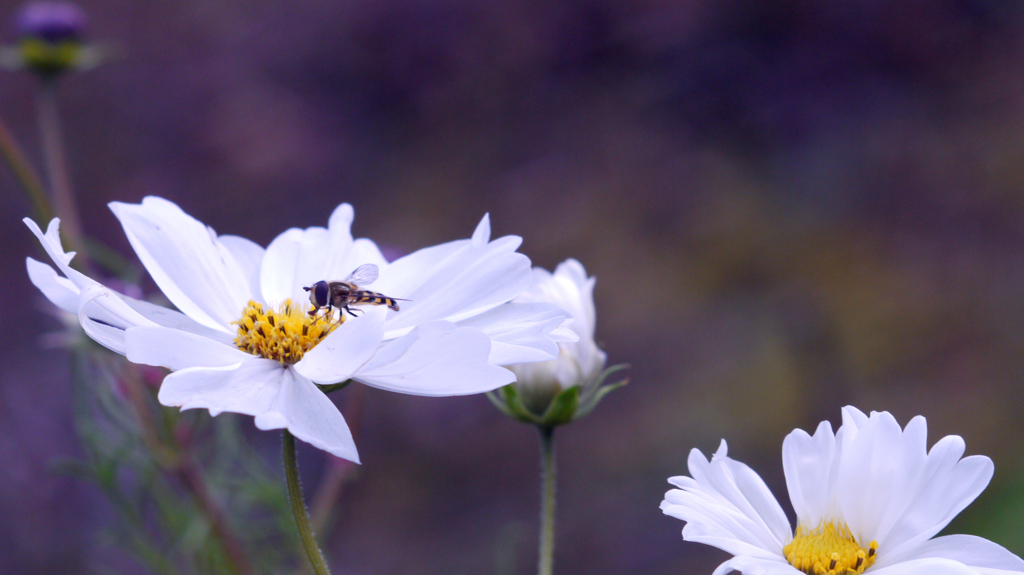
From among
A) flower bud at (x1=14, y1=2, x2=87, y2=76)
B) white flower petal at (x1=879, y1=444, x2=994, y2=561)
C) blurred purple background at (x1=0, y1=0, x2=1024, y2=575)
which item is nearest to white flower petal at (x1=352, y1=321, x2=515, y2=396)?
white flower petal at (x1=879, y1=444, x2=994, y2=561)

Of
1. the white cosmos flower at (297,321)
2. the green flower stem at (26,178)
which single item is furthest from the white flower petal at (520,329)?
the green flower stem at (26,178)

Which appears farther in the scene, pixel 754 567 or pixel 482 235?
pixel 482 235

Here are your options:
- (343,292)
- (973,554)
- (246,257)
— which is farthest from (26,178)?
(973,554)

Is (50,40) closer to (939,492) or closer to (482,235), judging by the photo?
(482,235)

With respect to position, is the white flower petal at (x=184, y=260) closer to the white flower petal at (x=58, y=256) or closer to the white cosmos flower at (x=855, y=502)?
the white flower petal at (x=58, y=256)

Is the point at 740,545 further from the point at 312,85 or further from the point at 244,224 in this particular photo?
the point at 312,85

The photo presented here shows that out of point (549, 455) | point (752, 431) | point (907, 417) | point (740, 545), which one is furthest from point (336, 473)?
point (907, 417)
